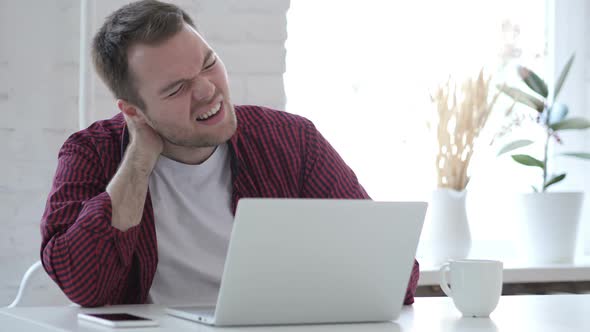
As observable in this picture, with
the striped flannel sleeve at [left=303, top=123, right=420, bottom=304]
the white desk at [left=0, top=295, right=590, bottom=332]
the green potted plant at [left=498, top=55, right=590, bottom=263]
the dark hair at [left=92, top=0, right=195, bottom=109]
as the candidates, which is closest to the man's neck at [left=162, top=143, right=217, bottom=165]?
the dark hair at [left=92, top=0, right=195, bottom=109]

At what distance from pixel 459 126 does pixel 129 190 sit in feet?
4.13

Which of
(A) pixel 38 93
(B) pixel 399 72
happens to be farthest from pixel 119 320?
(B) pixel 399 72

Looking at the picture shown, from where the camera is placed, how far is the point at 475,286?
4.42 ft

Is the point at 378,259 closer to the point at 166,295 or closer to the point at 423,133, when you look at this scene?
the point at 166,295

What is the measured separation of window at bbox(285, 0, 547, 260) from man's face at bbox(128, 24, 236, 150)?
902 mm

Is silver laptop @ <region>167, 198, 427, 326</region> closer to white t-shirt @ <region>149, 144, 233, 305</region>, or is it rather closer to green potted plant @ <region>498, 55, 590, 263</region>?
white t-shirt @ <region>149, 144, 233, 305</region>

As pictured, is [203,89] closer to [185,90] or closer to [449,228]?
[185,90]

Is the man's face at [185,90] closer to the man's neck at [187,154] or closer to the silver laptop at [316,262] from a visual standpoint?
the man's neck at [187,154]

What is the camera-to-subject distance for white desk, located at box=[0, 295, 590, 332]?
1215 millimetres

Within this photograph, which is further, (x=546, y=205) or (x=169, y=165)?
(x=546, y=205)

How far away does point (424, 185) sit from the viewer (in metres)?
2.96

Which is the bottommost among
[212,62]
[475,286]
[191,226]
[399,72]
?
[191,226]

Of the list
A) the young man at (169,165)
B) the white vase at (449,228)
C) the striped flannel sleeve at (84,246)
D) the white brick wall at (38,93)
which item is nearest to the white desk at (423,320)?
the striped flannel sleeve at (84,246)

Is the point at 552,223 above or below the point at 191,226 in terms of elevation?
below
